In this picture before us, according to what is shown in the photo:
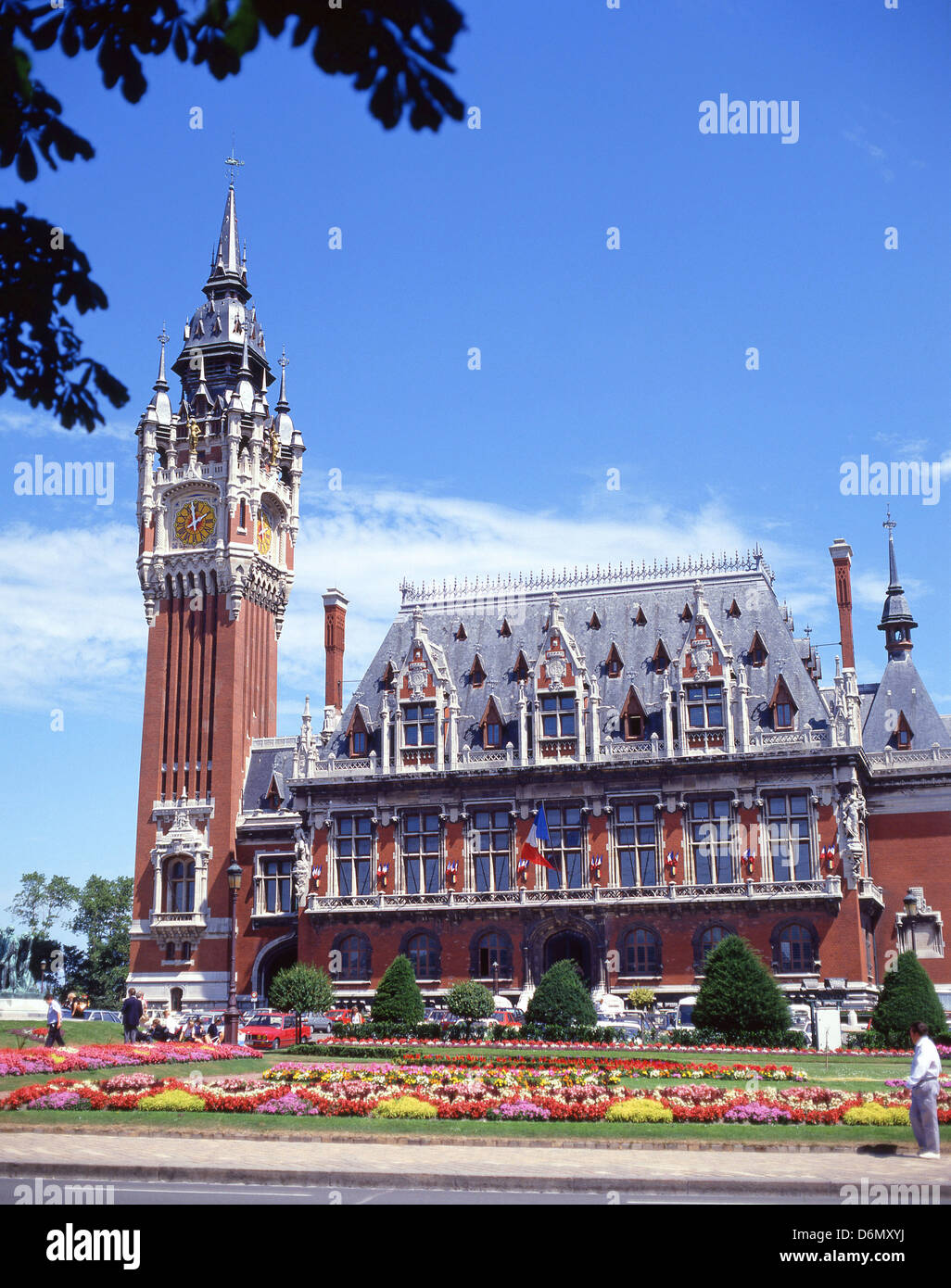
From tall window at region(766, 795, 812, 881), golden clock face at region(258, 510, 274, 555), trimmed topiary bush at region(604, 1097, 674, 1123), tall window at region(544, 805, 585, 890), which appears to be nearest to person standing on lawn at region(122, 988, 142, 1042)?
tall window at region(544, 805, 585, 890)

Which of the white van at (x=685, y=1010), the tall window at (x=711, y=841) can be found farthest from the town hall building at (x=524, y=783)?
the white van at (x=685, y=1010)

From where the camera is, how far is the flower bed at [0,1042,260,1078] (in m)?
30.8

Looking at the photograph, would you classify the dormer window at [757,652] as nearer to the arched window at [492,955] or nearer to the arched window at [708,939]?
the arched window at [708,939]

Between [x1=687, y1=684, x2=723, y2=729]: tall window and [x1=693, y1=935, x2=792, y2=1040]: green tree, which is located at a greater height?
[x1=687, y1=684, x2=723, y2=729]: tall window

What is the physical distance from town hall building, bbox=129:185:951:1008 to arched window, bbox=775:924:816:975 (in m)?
0.12

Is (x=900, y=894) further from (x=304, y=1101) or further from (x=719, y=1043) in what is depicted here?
(x=304, y=1101)

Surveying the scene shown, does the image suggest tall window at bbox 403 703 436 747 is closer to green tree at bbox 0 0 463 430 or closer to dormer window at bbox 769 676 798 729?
dormer window at bbox 769 676 798 729

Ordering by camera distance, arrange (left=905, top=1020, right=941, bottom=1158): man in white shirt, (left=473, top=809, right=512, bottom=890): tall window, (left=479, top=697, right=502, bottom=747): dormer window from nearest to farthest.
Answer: (left=905, top=1020, right=941, bottom=1158): man in white shirt < (left=473, top=809, right=512, bottom=890): tall window < (left=479, top=697, right=502, bottom=747): dormer window

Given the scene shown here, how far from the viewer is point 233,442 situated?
76.1 m

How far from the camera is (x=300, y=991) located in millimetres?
56188

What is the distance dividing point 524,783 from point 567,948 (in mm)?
7530

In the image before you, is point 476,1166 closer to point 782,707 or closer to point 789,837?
point 789,837
